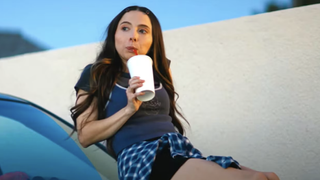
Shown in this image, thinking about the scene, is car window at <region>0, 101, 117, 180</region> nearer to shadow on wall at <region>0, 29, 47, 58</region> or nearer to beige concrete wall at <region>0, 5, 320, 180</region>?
beige concrete wall at <region>0, 5, 320, 180</region>

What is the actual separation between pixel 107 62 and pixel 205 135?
1897 mm

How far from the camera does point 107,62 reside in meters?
1.97

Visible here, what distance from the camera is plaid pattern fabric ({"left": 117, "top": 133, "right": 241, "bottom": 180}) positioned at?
5.01 ft

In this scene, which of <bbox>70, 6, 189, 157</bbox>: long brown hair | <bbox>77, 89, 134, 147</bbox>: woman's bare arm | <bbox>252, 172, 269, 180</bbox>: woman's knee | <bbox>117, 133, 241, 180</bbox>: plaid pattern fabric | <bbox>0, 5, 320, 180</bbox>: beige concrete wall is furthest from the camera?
<bbox>0, 5, 320, 180</bbox>: beige concrete wall

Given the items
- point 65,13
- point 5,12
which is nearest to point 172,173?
point 65,13

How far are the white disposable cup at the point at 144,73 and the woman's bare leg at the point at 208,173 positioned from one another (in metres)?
0.34

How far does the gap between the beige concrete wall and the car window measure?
3.67 feet

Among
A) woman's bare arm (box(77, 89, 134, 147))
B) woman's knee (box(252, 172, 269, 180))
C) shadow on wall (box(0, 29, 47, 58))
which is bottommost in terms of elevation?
woman's knee (box(252, 172, 269, 180))

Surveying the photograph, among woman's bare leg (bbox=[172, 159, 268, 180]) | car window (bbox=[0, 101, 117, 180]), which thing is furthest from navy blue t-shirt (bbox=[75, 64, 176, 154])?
woman's bare leg (bbox=[172, 159, 268, 180])

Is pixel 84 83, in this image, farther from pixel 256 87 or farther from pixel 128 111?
pixel 256 87

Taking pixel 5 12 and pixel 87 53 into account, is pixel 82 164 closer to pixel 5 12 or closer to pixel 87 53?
pixel 87 53

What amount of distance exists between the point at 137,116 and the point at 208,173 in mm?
556

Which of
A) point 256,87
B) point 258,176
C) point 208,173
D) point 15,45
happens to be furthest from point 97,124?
point 15,45

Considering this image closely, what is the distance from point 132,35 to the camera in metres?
1.93
